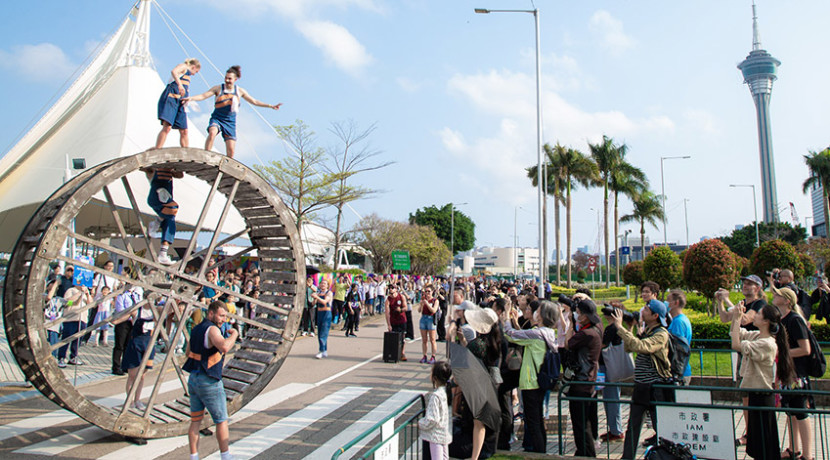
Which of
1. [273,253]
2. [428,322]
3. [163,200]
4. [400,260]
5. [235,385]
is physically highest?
[400,260]

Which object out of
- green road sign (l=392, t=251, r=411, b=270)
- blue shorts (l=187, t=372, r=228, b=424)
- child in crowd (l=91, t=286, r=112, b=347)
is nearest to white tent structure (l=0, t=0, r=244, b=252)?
green road sign (l=392, t=251, r=411, b=270)

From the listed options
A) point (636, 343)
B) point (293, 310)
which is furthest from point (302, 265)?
point (636, 343)

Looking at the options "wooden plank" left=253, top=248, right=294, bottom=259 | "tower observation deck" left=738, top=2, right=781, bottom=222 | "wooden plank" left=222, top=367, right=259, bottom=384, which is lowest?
"wooden plank" left=222, top=367, right=259, bottom=384

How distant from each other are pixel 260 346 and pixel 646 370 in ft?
18.5

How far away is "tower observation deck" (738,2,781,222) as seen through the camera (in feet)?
548

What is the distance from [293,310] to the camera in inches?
341

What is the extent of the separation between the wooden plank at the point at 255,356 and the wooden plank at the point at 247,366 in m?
0.06

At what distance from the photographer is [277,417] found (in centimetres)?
817

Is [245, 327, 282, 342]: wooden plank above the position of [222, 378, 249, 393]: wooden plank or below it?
above

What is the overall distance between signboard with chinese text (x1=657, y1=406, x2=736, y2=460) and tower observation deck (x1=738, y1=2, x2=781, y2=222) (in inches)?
7572

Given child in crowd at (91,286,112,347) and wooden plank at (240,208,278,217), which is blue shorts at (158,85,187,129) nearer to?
wooden plank at (240,208,278,217)

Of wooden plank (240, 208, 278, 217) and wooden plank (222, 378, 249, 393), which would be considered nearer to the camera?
wooden plank (222, 378, 249, 393)

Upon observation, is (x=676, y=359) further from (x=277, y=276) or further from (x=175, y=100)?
(x=175, y=100)

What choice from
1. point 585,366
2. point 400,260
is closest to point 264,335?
point 585,366
